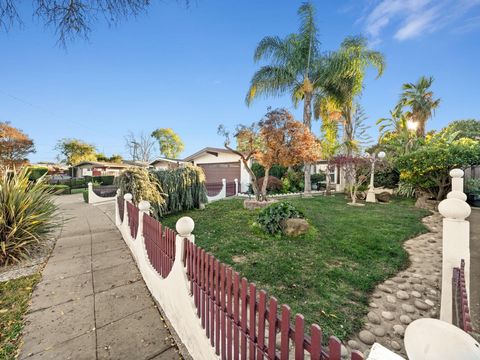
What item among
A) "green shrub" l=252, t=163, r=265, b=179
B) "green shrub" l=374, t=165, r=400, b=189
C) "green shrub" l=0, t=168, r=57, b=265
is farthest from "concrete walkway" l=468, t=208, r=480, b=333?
"green shrub" l=252, t=163, r=265, b=179

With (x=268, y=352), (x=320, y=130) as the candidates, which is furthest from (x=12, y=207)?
(x=320, y=130)

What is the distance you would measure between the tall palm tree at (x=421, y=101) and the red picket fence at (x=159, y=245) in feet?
63.5

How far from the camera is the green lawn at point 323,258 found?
2.77 metres

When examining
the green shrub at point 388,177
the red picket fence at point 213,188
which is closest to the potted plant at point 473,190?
the green shrub at point 388,177

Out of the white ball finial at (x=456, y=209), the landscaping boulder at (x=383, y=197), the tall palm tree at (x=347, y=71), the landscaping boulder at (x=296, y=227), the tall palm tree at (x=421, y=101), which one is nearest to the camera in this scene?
the white ball finial at (x=456, y=209)

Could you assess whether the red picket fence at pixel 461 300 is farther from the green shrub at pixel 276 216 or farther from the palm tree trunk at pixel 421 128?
the palm tree trunk at pixel 421 128

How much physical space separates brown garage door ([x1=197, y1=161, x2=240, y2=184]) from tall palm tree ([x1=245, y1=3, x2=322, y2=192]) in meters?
6.32

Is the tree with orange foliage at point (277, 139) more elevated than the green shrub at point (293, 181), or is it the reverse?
the tree with orange foliage at point (277, 139)

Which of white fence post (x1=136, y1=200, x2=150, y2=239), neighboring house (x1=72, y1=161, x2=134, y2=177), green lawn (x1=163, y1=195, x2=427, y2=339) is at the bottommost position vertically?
green lawn (x1=163, y1=195, x2=427, y2=339)

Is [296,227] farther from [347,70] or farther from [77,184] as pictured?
[77,184]

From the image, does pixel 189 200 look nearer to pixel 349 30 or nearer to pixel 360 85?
pixel 360 85

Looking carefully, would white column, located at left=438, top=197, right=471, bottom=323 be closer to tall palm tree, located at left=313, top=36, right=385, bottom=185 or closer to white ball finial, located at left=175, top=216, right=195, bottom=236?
white ball finial, located at left=175, top=216, right=195, bottom=236

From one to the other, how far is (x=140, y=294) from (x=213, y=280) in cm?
197

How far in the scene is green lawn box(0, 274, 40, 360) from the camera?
2248 mm
